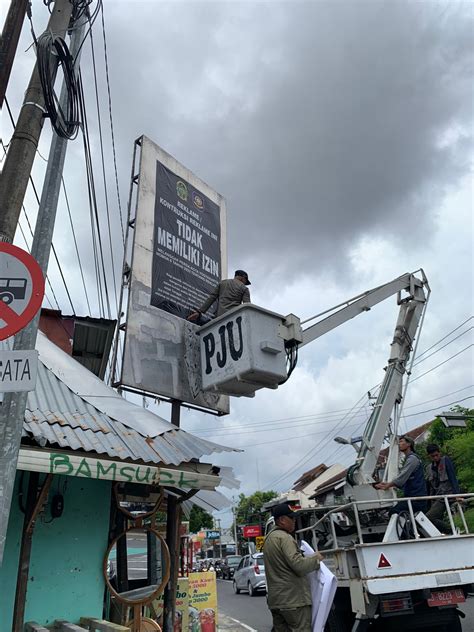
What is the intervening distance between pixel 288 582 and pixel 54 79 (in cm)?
540

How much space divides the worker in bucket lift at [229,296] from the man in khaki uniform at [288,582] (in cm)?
394

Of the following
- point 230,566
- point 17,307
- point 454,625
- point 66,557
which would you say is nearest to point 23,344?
point 17,307

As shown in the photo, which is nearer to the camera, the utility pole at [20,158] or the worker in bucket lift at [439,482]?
the utility pole at [20,158]

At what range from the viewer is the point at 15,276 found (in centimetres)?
317

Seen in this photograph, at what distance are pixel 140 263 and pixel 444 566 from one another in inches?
228

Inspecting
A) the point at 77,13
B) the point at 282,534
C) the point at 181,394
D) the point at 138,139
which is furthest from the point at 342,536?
the point at 77,13

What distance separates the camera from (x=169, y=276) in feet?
27.8

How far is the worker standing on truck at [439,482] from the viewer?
7.42 m

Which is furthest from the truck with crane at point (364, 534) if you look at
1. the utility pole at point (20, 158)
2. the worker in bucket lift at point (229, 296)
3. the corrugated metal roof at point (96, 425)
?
the utility pole at point (20, 158)

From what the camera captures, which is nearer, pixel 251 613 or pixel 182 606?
pixel 182 606

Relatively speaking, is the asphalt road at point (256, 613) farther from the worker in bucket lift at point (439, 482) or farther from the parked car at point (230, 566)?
the parked car at point (230, 566)

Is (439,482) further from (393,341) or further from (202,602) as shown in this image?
(202,602)

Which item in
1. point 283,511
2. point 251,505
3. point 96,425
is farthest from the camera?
point 251,505

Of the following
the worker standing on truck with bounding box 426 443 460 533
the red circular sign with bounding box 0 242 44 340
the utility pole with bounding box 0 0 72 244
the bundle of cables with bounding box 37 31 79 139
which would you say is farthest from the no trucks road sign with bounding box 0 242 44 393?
the worker standing on truck with bounding box 426 443 460 533
